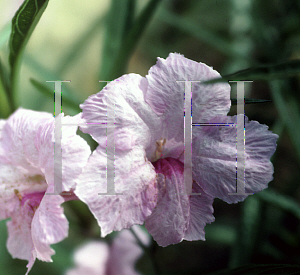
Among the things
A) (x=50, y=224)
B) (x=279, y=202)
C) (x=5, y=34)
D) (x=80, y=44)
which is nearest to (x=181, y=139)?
(x=50, y=224)

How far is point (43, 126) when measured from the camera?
13.5 inches

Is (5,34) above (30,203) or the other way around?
above

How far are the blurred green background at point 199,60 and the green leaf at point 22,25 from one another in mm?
75

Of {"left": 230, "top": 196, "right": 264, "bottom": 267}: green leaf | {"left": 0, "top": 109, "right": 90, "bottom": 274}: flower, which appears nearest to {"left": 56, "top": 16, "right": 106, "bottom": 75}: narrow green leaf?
{"left": 0, "top": 109, "right": 90, "bottom": 274}: flower

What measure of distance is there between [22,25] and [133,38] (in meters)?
0.17

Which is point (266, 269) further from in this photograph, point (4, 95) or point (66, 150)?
point (4, 95)

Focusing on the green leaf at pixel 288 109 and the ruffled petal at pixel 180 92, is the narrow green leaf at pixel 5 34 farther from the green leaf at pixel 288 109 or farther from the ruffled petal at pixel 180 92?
the green leaf at pixel 288 109

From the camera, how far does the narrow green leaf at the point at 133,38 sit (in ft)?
1.53

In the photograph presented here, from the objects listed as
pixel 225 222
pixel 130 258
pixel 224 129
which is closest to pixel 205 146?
pixel 224 129

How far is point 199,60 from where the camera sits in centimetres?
73

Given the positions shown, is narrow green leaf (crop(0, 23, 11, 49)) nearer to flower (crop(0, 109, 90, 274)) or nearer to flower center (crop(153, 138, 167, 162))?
flower (crop(0, 109, 90, 274))

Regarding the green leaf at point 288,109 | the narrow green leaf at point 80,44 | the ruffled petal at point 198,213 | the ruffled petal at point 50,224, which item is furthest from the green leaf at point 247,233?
the narrow green leaf at point 80,44

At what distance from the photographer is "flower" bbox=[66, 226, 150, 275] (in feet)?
1.78

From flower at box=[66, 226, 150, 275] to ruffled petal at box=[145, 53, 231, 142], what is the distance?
0.92 ft
